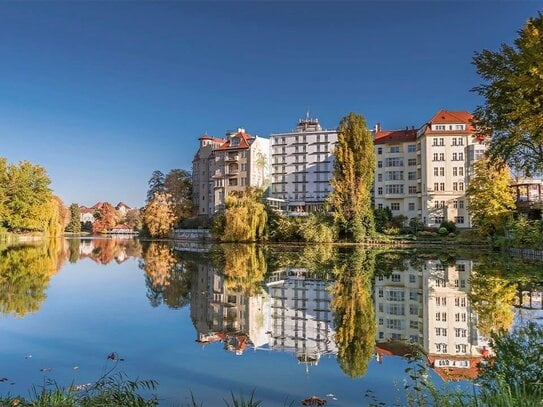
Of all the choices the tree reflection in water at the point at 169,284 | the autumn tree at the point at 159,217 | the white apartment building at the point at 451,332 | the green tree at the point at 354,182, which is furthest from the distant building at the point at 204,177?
the white apartment building at the point at 451,332

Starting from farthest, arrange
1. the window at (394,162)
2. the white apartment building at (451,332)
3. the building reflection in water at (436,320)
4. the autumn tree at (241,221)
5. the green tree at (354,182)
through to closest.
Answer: the window at (394,162) → the autumn tree at (241,221) → the green tree at (354,182) → the building reflection in water at (436,320) → the white apartment building at (451,332)

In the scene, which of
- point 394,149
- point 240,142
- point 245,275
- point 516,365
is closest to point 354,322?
point 516,365

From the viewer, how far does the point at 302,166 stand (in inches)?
3169

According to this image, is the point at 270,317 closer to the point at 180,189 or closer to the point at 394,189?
the point at 394,189

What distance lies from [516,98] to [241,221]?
3715cm

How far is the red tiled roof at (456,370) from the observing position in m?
7.29

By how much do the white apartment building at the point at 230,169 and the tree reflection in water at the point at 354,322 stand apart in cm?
5534

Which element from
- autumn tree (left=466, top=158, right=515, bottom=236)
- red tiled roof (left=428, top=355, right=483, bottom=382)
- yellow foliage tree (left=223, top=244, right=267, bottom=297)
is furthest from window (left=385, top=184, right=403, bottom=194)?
red tiled roof (left=428, top=355, right=483, bottom=382)

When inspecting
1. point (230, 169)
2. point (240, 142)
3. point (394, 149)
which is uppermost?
point (240, 142)

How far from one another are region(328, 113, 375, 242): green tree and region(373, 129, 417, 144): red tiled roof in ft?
55.0

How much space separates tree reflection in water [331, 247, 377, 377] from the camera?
881 centimetres

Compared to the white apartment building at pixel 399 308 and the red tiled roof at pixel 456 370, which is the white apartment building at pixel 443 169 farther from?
the red tiled roof at pixel 456 370

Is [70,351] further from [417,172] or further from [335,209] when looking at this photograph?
[417,172]

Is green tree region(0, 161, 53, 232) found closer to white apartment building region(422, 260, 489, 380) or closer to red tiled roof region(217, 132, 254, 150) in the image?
red tiled roof region(217, 132, 254, 150)
